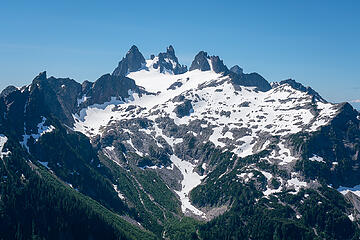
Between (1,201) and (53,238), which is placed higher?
(1,201)

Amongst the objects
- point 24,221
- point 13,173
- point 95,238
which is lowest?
point 95,238

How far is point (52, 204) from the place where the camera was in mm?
191250

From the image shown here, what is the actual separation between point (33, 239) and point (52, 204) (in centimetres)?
2515

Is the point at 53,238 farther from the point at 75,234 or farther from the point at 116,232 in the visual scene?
the point at 116,232

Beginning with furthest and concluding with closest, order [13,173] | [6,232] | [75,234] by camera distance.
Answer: [13,173]
[75,234]
[6,232]

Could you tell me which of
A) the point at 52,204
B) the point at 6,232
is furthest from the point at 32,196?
the point at 6,232

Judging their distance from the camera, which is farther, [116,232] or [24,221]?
[116,232]

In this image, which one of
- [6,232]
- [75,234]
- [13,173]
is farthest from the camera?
[13,173]

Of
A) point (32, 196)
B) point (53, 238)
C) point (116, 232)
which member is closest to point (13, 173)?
point (32, 196)

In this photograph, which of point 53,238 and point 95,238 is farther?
point 95,238

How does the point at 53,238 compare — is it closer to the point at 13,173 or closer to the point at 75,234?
the point at 75,234

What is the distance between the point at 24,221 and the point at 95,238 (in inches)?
1429

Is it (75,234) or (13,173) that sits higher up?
(13,173)

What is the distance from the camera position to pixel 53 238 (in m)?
176
